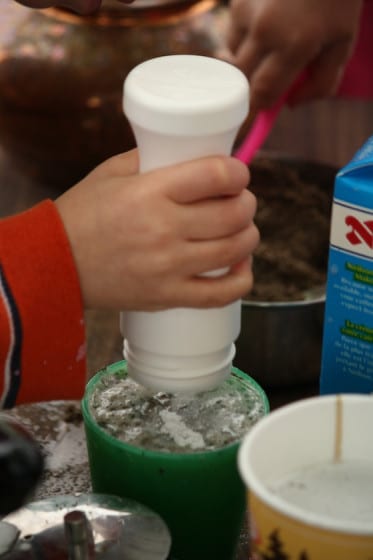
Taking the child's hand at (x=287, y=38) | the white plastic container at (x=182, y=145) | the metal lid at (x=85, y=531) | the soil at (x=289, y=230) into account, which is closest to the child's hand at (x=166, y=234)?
the white plastic container at (x=182, y=145)

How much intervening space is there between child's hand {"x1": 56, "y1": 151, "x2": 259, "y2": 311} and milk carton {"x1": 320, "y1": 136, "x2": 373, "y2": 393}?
2.8 inches

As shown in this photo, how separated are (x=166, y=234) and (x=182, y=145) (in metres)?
0.06

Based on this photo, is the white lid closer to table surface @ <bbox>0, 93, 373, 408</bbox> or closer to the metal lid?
the metal lid

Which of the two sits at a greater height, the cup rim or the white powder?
the cup rim

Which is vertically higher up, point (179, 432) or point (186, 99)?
point (186, 99)

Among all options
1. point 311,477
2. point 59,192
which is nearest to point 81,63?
point 59,192

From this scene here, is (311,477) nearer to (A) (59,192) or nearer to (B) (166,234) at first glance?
(B) (166,234)

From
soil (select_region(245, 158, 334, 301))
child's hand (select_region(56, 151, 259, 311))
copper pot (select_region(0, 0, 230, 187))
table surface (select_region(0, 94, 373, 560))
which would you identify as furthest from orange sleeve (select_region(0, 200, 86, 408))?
copper pot (select_region(0, 0, 230, 187))

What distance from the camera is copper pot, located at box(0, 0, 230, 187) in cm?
104

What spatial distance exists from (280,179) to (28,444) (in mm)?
593

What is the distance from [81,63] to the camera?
1.04 meters

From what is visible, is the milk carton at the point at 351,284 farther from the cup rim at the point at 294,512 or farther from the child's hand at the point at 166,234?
the cup rim at the point at 294,512

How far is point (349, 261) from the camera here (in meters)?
0.64

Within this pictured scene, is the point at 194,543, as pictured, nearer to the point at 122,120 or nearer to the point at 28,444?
the point at 28,444
